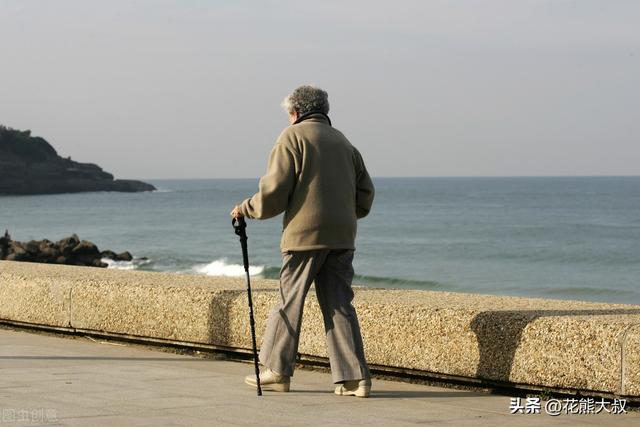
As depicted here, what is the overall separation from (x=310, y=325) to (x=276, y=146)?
4.59 feet

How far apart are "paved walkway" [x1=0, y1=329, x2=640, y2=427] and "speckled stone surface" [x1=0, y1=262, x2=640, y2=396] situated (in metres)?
0.19

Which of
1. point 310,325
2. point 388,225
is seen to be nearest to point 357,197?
point 310,325

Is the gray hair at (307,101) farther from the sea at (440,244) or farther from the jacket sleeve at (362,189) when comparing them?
the sea at (440,244)

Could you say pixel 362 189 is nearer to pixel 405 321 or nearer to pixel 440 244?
pixel 405 321

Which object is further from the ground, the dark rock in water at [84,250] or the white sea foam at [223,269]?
the dark rock in water at [84,250]

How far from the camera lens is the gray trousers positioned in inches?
247

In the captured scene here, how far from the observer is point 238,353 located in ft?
25.4

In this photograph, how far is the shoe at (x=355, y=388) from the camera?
6.25 metres

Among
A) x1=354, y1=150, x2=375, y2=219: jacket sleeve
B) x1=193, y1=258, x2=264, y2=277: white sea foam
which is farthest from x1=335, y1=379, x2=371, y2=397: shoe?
x1=193, y1=258, x2=264, y2=277: white sea foam

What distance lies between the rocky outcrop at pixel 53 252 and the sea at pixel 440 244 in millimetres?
1477

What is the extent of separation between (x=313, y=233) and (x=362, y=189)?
1.59 feet

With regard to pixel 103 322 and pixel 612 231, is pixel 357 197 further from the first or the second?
pixel 612 231

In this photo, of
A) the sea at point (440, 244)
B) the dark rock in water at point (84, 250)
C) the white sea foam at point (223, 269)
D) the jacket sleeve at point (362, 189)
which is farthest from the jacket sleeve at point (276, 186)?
the white sea foam at point (223, 269)

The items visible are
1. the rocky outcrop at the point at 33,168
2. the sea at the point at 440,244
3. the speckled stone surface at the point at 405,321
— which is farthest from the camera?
the rocky outcrop at the point at 33,168
